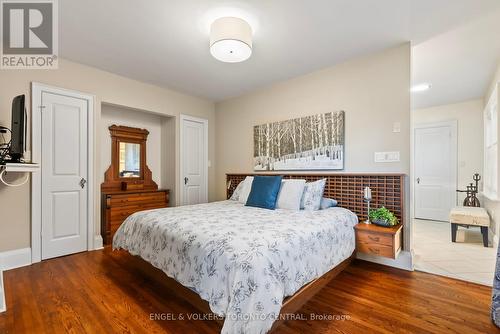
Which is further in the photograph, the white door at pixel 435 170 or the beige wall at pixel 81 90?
the white door at pixel 435 170

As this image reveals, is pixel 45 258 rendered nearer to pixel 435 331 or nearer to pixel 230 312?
pixel 230 312

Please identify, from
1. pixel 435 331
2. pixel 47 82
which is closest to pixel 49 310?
pixel 47 82

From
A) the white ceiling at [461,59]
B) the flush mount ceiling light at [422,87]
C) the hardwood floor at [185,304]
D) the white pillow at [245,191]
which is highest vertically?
the white ceiling at [461,59]

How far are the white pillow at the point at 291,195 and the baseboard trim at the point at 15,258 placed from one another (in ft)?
9.85

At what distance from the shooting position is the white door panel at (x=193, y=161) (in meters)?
4.42

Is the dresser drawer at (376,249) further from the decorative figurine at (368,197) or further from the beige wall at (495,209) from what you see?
the beige wall at (495,209)

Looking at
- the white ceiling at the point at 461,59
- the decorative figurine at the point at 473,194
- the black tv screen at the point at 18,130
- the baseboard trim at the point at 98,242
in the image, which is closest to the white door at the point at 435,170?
the decorative figurine at the point at 473,194

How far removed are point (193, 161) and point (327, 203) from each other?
2.72 metres

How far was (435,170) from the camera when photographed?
5.11 metres

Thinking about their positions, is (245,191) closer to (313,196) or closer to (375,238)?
(313,196)

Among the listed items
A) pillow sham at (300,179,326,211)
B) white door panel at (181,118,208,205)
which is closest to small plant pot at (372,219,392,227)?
pillow sham at (300,179,326,211)

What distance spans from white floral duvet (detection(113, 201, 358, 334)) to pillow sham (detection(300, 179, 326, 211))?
10.3 inches

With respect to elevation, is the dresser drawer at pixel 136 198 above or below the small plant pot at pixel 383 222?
above

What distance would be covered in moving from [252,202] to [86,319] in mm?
1943
